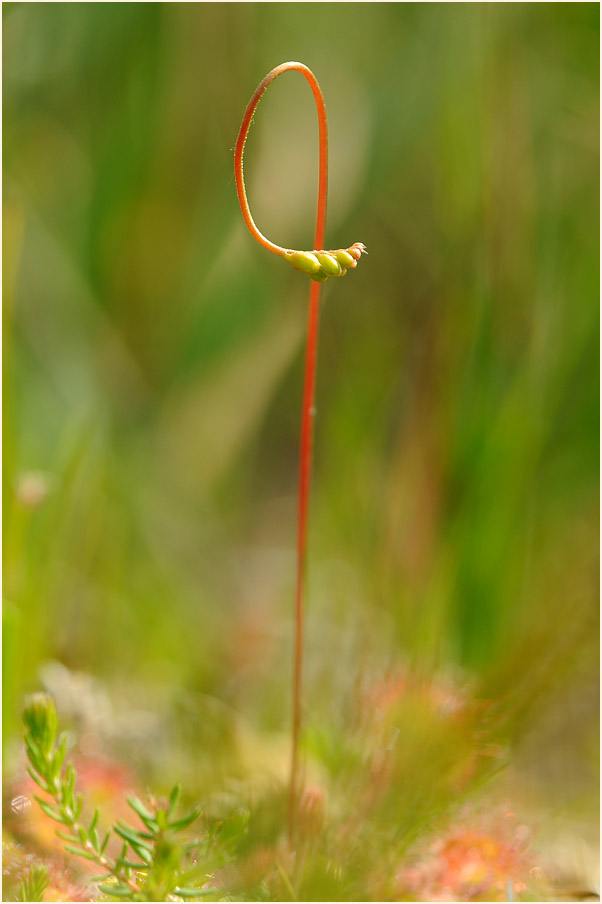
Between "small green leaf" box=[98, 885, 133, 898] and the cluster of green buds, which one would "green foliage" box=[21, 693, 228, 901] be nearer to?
"small green leaf" box=[98, 885, 133, 898]

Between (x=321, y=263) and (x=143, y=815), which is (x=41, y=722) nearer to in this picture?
(x=143, y=815)

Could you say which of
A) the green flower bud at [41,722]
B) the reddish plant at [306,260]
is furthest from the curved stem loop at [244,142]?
the green flower bud at [41,722]

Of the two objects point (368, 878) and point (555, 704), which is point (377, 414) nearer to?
point (555, 704)

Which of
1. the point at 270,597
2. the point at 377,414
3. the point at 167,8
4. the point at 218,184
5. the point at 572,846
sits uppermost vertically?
the point at 167,8

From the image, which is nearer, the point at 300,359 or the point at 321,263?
the point at 321,263

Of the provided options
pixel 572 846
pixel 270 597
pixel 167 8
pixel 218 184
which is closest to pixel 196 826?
pixel 572 846

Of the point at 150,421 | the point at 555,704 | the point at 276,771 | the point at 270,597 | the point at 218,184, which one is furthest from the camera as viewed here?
the point at 218,184

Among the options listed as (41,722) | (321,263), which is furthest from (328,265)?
(41,722)

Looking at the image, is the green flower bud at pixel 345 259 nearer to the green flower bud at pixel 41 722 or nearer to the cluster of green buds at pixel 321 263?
the cluster of green buds at pixel 321 263
